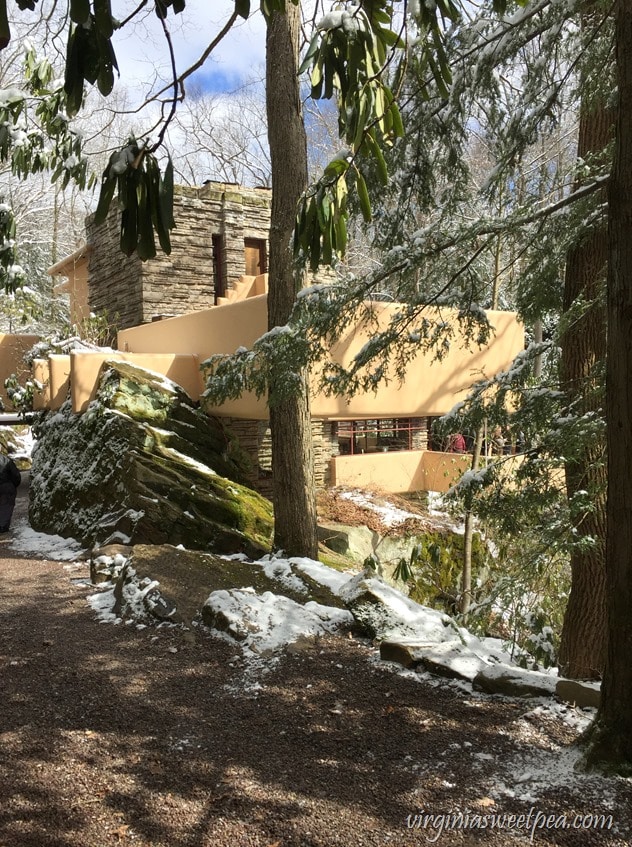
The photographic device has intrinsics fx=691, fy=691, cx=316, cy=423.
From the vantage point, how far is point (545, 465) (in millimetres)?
5785

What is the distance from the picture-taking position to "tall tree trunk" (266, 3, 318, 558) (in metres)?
8.16

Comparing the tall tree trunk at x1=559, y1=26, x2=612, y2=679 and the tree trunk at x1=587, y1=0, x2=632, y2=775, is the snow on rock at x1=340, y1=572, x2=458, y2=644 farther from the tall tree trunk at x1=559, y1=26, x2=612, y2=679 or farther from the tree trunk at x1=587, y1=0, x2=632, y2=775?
the tree trunk at x1=587, y1=0, x2=632, y2=775

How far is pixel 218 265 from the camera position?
688 inches

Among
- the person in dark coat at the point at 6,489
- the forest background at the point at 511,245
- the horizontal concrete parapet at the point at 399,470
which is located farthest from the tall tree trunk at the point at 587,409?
the person in dark coat at the point at 6,489

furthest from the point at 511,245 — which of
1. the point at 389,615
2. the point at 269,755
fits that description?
the point at 269,755

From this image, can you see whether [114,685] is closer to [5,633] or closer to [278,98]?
[5,633]

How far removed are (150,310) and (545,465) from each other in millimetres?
12828

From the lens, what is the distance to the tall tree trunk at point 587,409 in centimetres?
589

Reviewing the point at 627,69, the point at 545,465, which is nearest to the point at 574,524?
the point at 545,465

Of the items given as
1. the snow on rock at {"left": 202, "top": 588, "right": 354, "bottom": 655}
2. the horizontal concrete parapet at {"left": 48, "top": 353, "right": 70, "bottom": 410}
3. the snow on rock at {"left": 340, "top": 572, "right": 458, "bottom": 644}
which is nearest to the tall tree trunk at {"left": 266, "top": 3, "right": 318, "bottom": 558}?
the snow on rock at {"left": 202, "top": 588, "right": 354, "bottom": 655}

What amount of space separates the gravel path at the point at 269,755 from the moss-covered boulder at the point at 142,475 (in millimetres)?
3803

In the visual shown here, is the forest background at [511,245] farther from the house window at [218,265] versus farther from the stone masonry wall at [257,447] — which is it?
the house window at [218,265]

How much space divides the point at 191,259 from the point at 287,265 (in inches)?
366

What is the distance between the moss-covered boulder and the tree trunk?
253 inches
